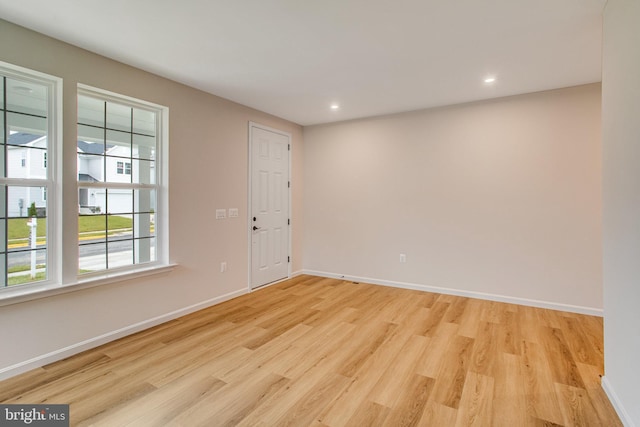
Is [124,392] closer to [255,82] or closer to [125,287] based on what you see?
[125,287]

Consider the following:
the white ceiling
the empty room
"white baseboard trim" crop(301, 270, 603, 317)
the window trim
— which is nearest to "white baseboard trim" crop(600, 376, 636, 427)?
the empty room

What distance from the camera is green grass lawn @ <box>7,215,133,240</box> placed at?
2.36 m

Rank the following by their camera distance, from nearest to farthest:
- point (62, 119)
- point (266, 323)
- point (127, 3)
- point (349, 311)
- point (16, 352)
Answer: point (127, 3)
point (16, 352)
point (62, 119)
point (266, 323)
point (349, 311)

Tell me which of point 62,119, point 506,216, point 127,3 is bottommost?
point 506,216

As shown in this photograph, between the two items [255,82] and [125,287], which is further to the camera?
[255,82]

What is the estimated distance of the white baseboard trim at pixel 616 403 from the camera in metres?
1.72

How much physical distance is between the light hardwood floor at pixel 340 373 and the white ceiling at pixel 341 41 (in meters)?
2.60

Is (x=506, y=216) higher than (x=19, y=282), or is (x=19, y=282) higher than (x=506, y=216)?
(x=506, y=216)

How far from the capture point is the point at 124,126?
3.06 meters

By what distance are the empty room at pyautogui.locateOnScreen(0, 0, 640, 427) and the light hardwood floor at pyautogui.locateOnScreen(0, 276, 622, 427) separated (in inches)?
0.8

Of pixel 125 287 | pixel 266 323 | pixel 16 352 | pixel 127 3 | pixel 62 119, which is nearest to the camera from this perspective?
pixel 127 3

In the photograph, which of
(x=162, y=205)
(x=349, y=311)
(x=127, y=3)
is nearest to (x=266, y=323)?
(x=349, y=311)

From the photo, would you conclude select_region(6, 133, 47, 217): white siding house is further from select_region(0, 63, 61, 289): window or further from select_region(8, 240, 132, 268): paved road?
select_region(8, 240, 132, 268): paved road

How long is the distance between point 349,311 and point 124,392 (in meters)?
2.29
